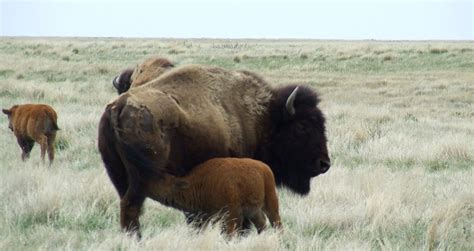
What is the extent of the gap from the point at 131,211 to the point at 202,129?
0.80 m

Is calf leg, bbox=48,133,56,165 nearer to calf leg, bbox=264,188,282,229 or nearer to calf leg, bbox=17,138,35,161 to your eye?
calf leg, bbox=17,138,35,161

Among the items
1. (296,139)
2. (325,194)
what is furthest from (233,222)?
(325,194)

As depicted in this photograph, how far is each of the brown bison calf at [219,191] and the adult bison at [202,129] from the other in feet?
0.35

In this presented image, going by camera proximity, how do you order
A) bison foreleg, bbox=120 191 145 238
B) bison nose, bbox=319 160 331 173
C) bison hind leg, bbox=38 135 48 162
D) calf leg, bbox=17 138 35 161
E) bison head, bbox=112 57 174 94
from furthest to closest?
calf leg, bbox=17 138 35 161 < bison hind leg, bbox=38 135 48 162 < bison head, bbox=112 57 174 94 < bison nose, bbox=319 160 331 173 < bison foreleg, bbox=120 191 145 238

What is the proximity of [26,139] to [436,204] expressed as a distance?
18.9 feet

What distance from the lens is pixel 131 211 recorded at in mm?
5102

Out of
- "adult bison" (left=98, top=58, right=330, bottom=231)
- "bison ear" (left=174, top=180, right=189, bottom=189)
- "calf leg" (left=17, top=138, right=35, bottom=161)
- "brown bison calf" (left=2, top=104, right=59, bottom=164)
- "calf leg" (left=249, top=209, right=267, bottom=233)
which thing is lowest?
"calf leg" (left=17, top=138, right=35, bottom=161)

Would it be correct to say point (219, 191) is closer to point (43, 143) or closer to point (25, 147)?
point (43, 143)

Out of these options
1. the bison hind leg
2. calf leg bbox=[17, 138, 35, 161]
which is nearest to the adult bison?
the bison hind leg

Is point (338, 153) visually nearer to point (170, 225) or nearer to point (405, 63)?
point (170, 225)

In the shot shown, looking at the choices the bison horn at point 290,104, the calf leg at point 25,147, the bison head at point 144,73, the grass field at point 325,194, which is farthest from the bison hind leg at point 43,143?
the bison horn at point 290,104

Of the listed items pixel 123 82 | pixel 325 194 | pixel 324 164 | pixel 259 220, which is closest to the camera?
pixel 259 220

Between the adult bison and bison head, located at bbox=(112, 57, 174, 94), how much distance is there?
3.7 inches

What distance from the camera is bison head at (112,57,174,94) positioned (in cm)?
638
